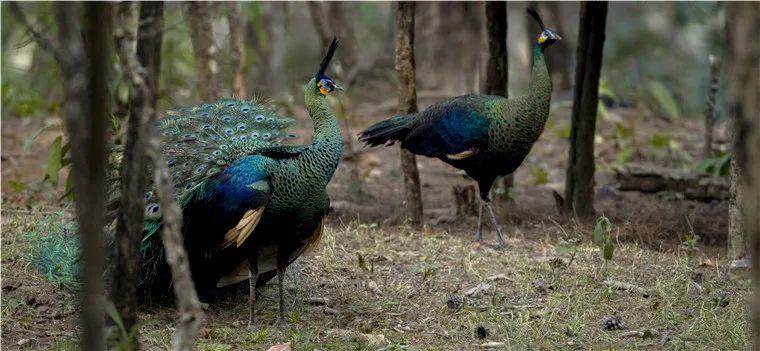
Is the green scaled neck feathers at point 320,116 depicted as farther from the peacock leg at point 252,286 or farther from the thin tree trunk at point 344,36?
the thin tree trunk at point 344,36

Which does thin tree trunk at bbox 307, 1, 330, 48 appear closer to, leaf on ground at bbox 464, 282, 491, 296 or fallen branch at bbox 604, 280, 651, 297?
leaf on ground at bbox 464, 282, 491, 296

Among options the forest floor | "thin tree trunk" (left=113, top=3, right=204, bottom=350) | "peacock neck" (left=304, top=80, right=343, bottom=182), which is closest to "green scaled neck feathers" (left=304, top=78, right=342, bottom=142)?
"peacock neck" (left=304, top=80, right=343, bottom=182)

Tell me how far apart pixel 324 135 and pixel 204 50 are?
4.19 m

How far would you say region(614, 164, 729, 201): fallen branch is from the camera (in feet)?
30.5

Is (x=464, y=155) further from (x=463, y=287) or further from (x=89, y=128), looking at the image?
(x=89, y=128)

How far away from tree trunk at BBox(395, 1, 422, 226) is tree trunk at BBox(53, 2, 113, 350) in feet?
16.3

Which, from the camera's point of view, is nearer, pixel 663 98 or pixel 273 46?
pixel 663 98

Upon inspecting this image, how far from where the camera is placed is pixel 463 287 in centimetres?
649

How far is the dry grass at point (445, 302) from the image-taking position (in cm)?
543

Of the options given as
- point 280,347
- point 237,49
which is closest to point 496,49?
point 237,49

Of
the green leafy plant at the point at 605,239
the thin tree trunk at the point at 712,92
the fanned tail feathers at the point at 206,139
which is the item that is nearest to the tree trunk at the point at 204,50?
the fanned tail feathers at the point at 206,139

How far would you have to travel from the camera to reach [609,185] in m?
10.3

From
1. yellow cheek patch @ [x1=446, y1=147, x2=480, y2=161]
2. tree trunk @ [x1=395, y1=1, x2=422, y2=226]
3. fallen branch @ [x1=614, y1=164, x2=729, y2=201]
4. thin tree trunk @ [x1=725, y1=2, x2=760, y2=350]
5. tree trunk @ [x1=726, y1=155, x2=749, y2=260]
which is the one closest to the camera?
thin tree trunk @ [x1=725, y1=2, x2=760, y2=350]

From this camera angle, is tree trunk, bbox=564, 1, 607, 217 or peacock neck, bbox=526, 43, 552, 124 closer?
peacock neck, bbox=526, 43, 552, 124
